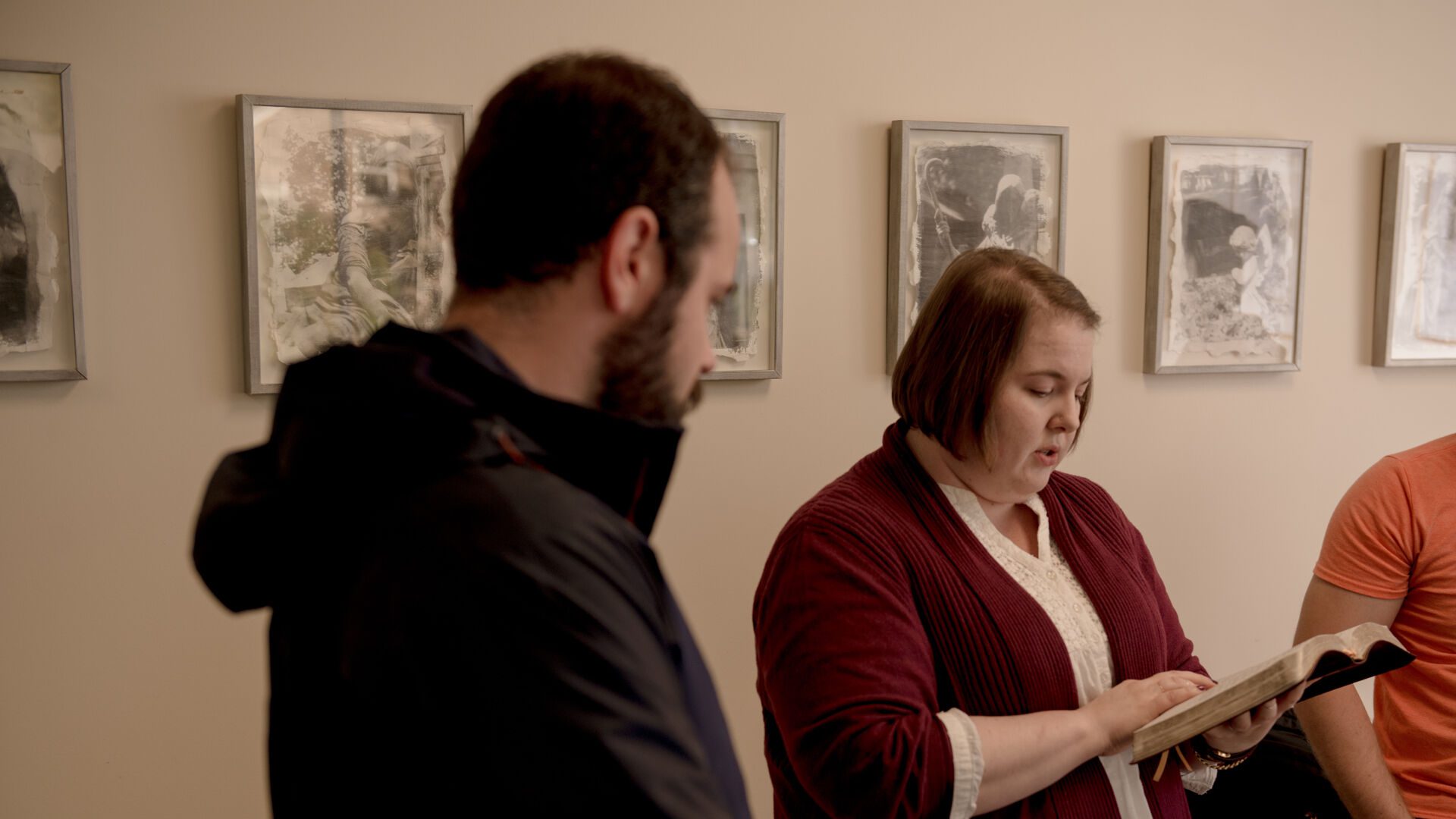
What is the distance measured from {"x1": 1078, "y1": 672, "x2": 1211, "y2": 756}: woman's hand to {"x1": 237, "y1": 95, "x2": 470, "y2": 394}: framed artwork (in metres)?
1.27

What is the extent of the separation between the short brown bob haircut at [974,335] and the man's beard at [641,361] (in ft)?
2.72

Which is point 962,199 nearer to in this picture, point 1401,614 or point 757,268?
point 757,268

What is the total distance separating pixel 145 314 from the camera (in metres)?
1.92

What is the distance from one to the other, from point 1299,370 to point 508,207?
2.44m

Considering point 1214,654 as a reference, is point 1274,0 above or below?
above

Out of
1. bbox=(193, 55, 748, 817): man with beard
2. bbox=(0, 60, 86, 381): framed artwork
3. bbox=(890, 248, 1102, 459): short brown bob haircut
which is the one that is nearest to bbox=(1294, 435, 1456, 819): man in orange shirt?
bbox=(890, 248, 1102, 459): short brown bob haircut

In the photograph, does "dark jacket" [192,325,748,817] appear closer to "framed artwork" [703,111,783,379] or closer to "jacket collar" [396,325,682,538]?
"jacket collar" [396,325,682,538]

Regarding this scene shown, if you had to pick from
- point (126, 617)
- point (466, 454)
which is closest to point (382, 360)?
point (466, 454)

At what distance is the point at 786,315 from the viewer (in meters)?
2.26

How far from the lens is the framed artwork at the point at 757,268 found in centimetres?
218

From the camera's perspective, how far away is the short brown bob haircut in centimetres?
150

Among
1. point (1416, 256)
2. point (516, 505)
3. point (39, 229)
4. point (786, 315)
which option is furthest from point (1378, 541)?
point (39, 229)

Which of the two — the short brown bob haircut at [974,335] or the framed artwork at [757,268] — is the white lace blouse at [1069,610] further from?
the framed artwork at [757,268]

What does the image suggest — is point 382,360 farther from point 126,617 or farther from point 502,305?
point 126,617
